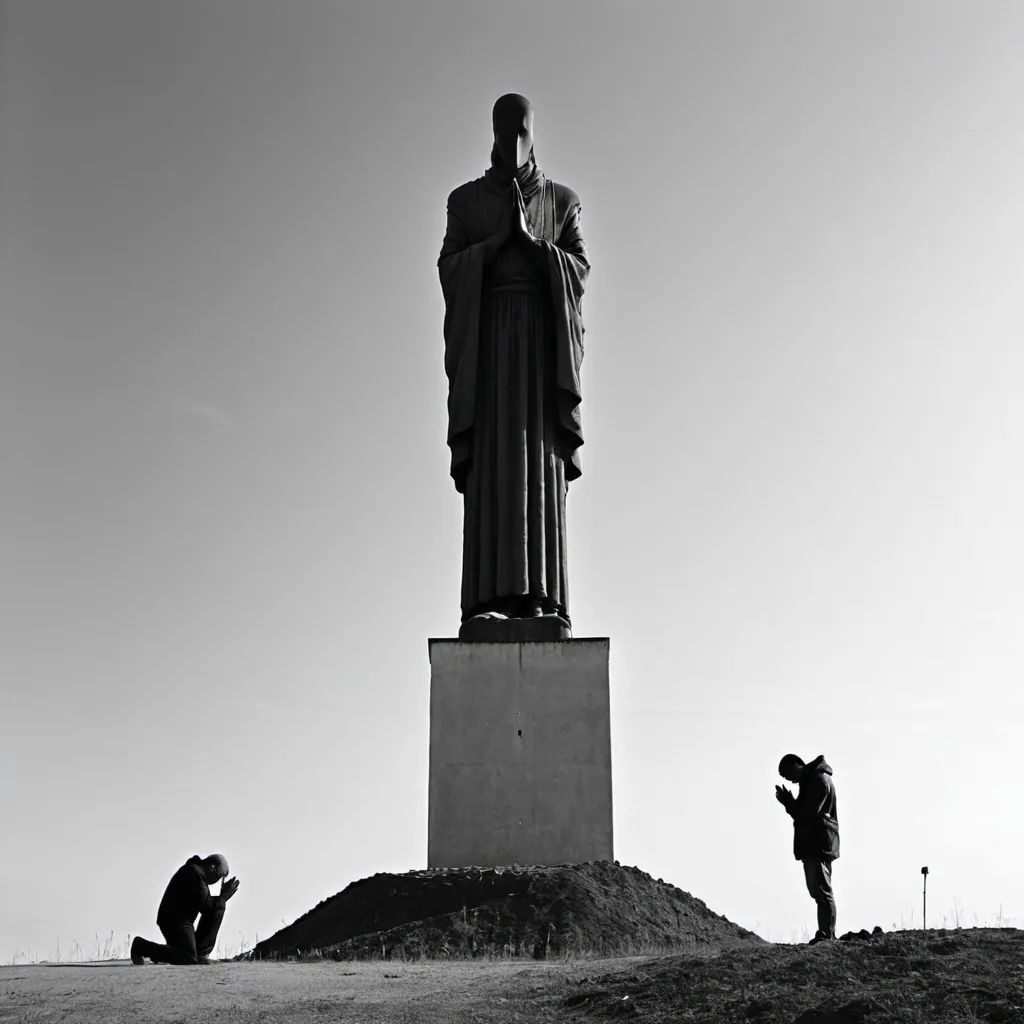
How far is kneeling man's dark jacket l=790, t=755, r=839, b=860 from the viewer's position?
33.7 feet

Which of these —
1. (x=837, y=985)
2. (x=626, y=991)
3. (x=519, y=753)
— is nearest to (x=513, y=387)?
(x=519, y=753)

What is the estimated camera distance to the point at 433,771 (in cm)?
1287

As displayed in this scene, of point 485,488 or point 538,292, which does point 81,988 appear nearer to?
point 485,488

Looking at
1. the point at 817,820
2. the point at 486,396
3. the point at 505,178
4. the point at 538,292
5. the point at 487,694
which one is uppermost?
the point at 505,178

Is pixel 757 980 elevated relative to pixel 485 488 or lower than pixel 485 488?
lower

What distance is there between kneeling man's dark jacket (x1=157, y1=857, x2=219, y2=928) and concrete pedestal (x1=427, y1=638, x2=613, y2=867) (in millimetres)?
2530

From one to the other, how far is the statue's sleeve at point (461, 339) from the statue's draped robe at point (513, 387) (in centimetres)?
1

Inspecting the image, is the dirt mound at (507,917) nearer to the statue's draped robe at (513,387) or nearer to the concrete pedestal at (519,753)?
the concrete pedestal at (519,753)

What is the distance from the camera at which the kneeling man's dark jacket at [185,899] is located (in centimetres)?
1055

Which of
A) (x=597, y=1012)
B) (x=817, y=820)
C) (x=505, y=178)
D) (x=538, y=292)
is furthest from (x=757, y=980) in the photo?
(x=505, y=178)

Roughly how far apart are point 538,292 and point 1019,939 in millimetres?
8808

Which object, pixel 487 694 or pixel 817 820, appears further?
pixel 487 694

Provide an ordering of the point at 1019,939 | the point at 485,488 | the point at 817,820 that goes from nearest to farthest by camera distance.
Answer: the point at 1019,939 → the point at 817,820 → the point at 485,488

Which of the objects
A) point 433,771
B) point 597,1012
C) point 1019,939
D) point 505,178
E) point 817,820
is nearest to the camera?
point 597,1012
